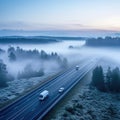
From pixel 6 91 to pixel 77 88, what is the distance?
26434mm

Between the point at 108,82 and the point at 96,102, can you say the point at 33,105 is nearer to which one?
the point at 96,102

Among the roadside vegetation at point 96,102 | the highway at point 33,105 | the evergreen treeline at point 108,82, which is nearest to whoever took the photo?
the highway at point 33,105

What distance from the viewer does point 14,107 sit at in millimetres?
52031

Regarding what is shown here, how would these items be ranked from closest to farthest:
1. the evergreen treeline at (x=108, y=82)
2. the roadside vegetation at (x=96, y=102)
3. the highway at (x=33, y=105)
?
1. the highway at (x=33, y=105)
2. the roadside vegetation at (x=96, y=102)
3. the evergreen treeline at (x=108, y=82)

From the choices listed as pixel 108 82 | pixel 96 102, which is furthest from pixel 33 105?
pixel 108 82

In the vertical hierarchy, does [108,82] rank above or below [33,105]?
A: above

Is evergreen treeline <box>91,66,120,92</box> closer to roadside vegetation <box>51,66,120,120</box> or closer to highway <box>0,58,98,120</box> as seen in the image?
roadside vegetation <box>51,66,120,120</box>

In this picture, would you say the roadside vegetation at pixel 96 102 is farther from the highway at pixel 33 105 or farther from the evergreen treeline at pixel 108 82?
the highway at pixel 33 105

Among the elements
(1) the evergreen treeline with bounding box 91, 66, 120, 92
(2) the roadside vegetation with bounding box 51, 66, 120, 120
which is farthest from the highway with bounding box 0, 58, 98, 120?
(1) the evergreen treeline with bounding box 91, 66, 120, 92

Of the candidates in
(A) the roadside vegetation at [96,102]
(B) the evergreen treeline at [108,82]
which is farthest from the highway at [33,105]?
(B) the evergreen treeline at [108,82]

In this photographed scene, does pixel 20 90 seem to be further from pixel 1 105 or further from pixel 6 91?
pixel 1 105

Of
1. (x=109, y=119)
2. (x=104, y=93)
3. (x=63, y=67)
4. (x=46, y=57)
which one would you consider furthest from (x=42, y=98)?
(x=46, y=57)

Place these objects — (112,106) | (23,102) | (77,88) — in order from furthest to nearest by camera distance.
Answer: (77,88) → (112,106) → (23,102)

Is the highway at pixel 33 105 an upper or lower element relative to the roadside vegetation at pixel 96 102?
upper
